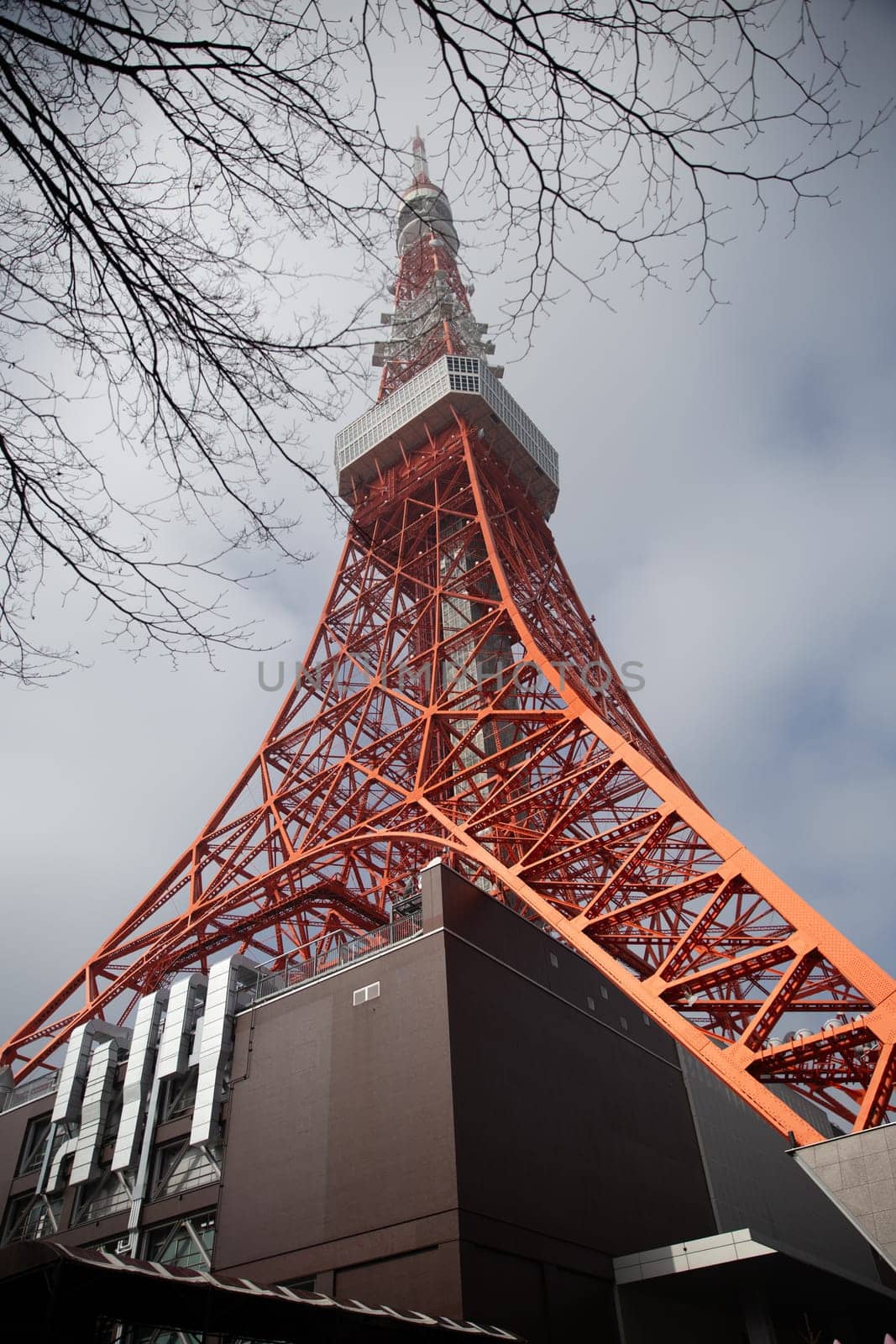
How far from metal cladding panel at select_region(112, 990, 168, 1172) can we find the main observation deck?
55.5 ft

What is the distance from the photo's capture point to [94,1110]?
1834 centimetres

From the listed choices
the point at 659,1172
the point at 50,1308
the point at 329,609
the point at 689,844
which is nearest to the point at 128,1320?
the point at 50,1308

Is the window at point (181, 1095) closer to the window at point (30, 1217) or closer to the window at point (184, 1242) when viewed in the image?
the window at point (184, 1242)

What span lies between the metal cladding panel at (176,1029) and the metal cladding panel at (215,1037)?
53cm

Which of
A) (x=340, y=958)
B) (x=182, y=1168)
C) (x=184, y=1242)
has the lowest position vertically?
(x=184, y=1242)

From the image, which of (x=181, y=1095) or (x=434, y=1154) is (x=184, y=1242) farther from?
(x=434, y=1154)

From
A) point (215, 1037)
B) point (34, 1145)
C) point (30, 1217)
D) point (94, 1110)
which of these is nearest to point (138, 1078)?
point (94, 1110)

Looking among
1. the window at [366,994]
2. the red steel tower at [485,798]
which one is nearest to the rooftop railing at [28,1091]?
the red steel tower at [485,798]

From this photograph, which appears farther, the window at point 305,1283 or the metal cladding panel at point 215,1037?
the metal cladding panel at point 215,1037

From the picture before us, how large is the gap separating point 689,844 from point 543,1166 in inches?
230

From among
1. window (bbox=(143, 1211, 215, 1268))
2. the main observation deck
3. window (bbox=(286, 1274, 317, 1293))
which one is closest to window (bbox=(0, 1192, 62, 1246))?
window (bbox=(143, 1211, 215, 1268))

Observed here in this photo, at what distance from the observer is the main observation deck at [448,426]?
94.5ft

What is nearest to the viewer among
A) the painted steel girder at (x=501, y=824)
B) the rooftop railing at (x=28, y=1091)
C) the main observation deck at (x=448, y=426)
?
the painted steel girder at (x=501, y=824)

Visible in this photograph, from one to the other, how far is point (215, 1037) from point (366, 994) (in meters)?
3.53
